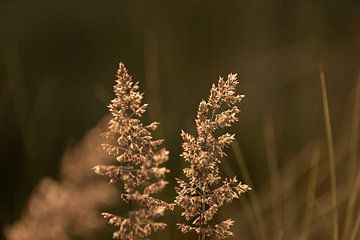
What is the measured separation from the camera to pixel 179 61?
260 cm

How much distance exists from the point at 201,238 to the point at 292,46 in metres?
2.09

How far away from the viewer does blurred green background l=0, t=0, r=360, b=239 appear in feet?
7.27

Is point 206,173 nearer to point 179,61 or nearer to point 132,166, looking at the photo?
point 132,166

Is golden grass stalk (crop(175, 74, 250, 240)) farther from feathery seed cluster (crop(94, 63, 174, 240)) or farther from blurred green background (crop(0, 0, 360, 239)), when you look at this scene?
blurred green background (crop(0, 0, 360, 239))

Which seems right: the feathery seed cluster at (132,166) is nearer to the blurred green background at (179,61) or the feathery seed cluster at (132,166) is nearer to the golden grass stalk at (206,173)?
the golden grass stalk at (206,173)

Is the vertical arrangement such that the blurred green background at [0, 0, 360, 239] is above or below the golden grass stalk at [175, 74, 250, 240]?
above

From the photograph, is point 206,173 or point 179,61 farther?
point 179,61

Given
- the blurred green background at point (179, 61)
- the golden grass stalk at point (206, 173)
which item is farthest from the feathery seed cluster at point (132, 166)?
the blurred green background at point (179, 61)

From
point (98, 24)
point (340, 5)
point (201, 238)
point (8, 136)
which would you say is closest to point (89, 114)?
point (8, 136)

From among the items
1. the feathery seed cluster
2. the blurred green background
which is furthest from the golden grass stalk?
the blurred green background

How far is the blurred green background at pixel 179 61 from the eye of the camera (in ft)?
7.27

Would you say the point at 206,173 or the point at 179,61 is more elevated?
the point at 179,61

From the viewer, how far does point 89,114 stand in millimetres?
2406

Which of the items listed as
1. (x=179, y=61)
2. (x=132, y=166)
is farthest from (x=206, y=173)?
(x=179, y=61)
